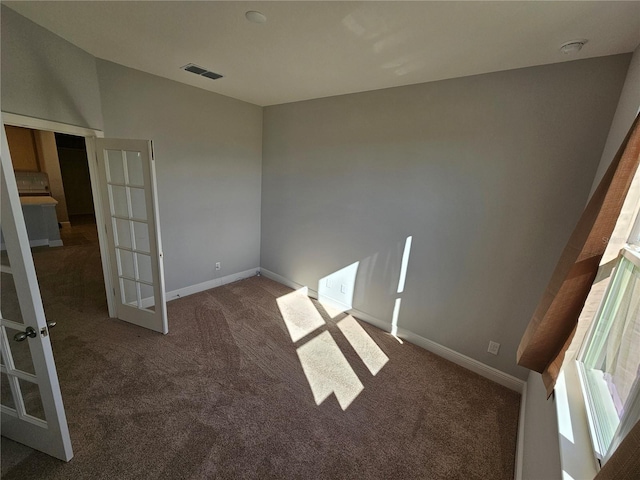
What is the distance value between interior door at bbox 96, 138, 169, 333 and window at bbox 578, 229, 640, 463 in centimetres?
323

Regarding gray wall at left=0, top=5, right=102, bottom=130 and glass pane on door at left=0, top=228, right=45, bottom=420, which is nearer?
glass pane on door at left=0, top=228, right=45, bottom=420

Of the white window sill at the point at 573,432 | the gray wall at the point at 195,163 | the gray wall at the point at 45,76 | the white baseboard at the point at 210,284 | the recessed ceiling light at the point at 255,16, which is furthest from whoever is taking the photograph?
the white baseboard at the point at 210,284

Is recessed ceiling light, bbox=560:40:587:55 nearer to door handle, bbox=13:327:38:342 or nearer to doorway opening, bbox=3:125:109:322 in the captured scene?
door handle, bbox=13:327:38:342

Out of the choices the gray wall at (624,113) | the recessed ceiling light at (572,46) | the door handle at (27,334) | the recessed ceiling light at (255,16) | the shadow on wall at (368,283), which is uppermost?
the recessed ceiling light at (255,16)

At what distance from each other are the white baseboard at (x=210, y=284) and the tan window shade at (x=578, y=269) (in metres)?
3.68

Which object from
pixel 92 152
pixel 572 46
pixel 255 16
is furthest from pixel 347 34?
pixel 92 152

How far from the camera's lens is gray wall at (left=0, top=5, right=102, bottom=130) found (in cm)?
177

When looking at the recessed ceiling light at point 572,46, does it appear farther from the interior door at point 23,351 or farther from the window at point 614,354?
the interior door at point 23,351

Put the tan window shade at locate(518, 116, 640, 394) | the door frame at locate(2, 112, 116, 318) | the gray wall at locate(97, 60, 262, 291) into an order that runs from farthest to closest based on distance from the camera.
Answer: the gray wall at locate(97, 60, 262, 291)
the door frame at locate(2, 112, 116, 318)
the tan window shade at locate(518, 116, 640, 394)

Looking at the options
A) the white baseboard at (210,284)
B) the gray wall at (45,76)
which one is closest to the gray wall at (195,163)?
the white baseboard at (210,284)

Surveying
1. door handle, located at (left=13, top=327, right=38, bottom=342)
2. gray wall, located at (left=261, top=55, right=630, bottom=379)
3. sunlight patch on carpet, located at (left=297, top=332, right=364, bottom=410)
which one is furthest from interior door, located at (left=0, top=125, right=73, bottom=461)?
gray wall, located at (left=261, top=55, right=630, bottom=379)

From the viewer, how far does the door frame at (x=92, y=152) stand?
6.39ft

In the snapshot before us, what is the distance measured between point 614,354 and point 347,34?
7.49 feet

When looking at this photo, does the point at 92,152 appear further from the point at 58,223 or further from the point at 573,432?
the point at 58,223
